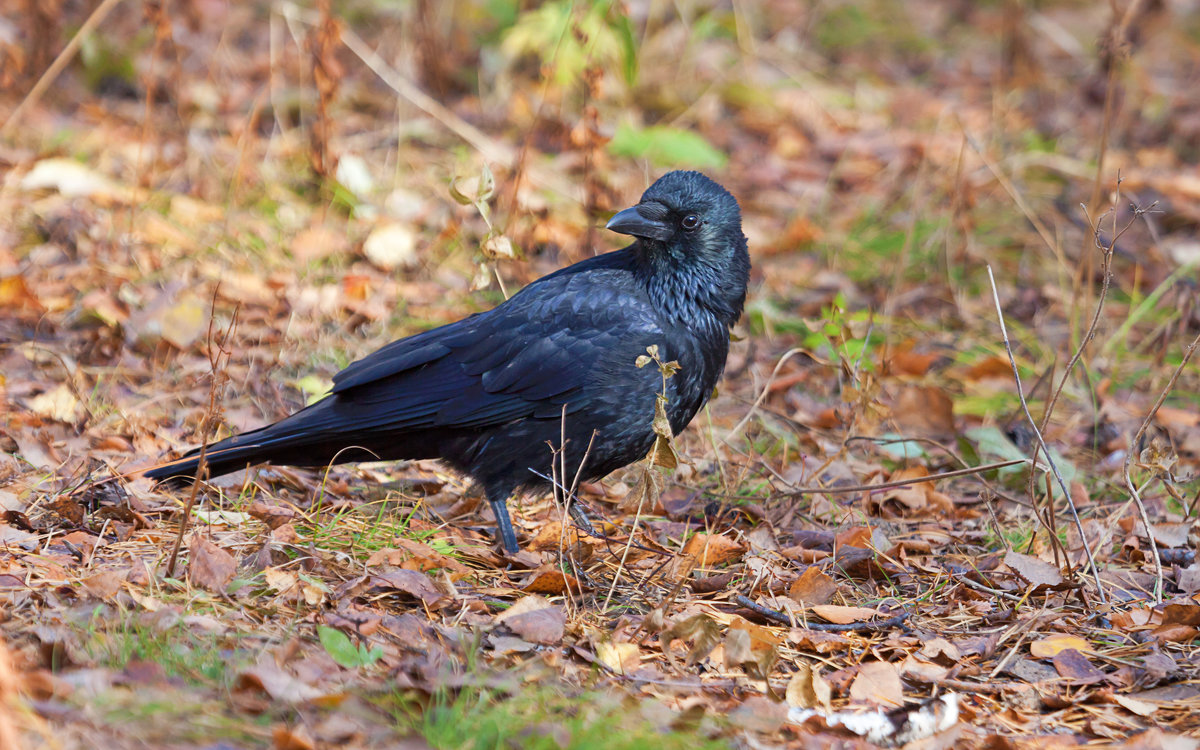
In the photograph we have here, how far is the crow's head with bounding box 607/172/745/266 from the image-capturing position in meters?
3.68

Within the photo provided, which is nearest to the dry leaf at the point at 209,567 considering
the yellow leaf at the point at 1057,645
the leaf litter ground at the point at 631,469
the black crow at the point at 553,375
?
the leaf litter ground at the point at 631,469

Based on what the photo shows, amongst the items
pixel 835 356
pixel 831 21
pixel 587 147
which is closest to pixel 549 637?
pixel 835 356

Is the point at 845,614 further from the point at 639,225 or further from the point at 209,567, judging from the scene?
the point at 209,567

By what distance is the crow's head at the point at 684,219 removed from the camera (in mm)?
3676

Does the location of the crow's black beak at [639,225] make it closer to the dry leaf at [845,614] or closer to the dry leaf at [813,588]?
the dry leaf at [813,588]

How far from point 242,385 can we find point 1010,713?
299cm

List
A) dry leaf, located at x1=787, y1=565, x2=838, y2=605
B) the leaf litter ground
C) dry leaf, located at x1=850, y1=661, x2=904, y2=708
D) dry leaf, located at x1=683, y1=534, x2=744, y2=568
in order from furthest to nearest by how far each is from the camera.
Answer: dry leaf, located at x1=683, y1=534, x2=744, y2=568 < dry leaf, located at x1=787, y1=565, x2=838, y2=605 < dry leaf, located at x1=850, y1=661, x2=904, y2=708 < the leaf litter ground

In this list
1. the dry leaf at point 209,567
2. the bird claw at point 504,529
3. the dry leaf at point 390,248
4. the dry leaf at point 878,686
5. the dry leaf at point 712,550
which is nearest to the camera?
the dry leaf at point 878,686

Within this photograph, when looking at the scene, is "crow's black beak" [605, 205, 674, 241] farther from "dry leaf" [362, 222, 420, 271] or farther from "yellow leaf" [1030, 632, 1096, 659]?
"dry leaf" [362, 222, 420, 271]

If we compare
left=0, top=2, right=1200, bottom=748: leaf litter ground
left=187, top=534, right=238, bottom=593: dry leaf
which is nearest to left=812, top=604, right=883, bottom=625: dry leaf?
left=0, top=2, right=1200, bottom=748: leaf litter ground

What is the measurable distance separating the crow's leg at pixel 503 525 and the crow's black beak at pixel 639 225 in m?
0.94

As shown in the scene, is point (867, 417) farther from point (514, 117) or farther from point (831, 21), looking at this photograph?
point (831, 21)

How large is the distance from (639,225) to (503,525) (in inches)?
41.7

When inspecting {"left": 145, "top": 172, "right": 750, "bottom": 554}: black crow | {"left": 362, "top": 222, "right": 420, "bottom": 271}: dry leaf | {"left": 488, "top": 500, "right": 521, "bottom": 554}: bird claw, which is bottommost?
{"left": 488, "top": 500, "right": 521, "bottom": 554}: bird claw
